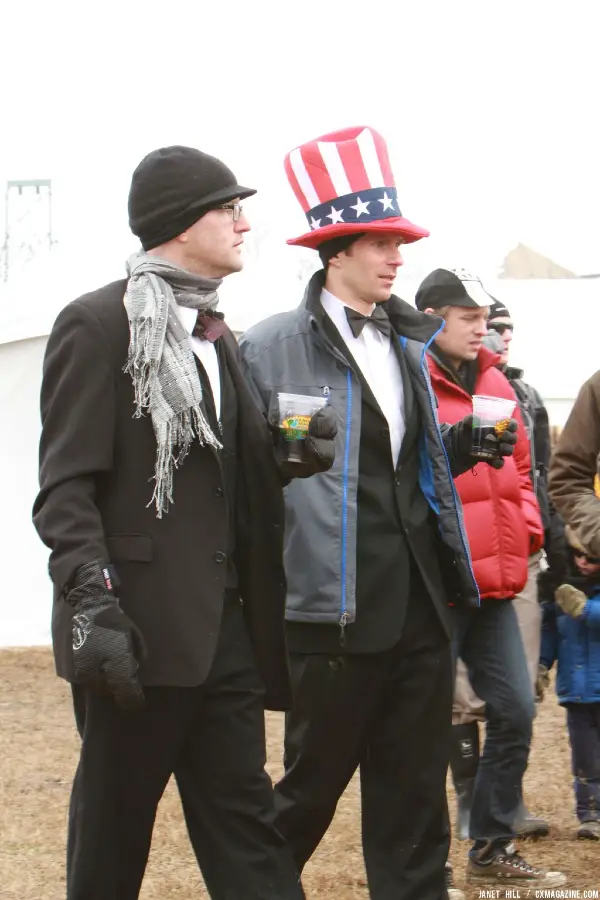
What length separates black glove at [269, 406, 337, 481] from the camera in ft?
12.0

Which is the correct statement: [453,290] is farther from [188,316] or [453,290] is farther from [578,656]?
[188,316]

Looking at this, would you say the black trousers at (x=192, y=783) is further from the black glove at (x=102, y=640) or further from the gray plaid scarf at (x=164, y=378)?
the gray plaid scarf at (x=164, y=378)

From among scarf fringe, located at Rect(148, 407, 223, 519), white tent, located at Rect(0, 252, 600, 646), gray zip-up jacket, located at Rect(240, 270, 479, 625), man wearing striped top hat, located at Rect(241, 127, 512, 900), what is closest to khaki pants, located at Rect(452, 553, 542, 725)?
man wearing striped top hat, located at Rect(241, 127, 512, 900)

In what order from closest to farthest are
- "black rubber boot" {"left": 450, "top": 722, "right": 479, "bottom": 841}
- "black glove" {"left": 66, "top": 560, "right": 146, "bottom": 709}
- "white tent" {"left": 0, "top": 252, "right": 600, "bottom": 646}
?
"black glove" {"left": 66, "top": 560, "right": 146, "bottom": 709} < "black rubber boot" {"left": 450, "top": 722, "right": 479, "bottom": 841} < "white tent" {"left": 0, "top": 252, "right": 600, "bottom": 646}

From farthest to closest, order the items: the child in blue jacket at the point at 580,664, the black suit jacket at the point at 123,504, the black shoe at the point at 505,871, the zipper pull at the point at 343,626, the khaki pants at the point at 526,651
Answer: the child in blue jacket at the point at 580,664 < the khaki pants at the point at 526,651 < the black shoe at the point at 505,871 < the zipper pull at the point at 343,626 < the black suit jacket at the point at 123,504

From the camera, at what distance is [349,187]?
172 inches

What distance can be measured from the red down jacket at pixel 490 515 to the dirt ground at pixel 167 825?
106 cm

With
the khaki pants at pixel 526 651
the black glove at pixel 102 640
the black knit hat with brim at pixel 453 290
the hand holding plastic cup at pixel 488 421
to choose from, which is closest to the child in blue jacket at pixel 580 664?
the khaki pants at pixel 526 651

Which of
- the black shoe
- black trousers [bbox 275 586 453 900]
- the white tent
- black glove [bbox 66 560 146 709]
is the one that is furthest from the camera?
the white tent

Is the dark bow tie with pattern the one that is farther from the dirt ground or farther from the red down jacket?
the dirt ground

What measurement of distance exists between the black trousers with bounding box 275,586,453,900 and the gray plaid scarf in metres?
0.93

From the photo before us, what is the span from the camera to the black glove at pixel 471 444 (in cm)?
420

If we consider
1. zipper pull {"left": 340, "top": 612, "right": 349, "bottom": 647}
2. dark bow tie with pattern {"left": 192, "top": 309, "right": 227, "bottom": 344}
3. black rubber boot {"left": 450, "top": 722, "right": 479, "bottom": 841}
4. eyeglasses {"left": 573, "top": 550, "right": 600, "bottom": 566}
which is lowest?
A: black rubber boot {"left": 450, "top": 722, "right": 479, "bottom": 841}

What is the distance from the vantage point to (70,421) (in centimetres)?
340
